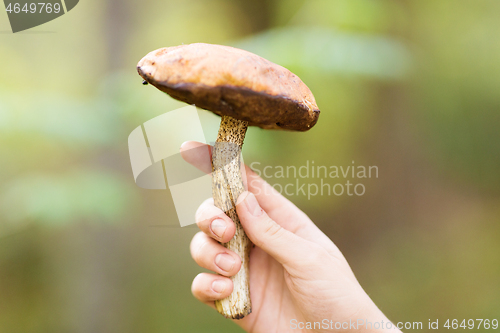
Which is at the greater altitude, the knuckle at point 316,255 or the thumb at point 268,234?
the thumb at point 268,234

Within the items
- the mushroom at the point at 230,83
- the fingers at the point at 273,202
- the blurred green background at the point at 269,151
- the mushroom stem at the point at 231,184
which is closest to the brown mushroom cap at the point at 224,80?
the mushroom at the point at 230,83

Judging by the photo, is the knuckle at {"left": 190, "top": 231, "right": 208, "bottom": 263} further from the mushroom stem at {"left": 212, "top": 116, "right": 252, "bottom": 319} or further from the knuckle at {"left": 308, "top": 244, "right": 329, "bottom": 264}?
the knuckle at {"left": 308, "top": 244, "right": 329, "bottom": 264}

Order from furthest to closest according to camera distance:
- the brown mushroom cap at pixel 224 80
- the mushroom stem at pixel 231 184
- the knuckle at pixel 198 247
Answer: the knuckle at pixel 198 247 < the mushroom stem at pixel 231 184 < the brown mushroom cap at pixel 224 80

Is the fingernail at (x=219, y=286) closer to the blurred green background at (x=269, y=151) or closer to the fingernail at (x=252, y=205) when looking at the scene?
the fingernail at (x=252, y=205)

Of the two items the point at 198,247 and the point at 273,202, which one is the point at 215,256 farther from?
the point at 273,202

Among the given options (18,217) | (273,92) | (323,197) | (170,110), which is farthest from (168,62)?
(323,197)

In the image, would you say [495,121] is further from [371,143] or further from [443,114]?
[371,143]
